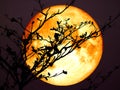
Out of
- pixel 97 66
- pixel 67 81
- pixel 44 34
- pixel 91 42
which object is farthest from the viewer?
pixel 97 66

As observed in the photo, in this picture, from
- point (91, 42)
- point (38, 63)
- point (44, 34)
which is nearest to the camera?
point (38, 63)

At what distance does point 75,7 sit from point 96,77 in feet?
5.56

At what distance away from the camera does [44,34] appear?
20.8 feet

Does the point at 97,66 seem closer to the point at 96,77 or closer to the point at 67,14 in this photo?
the point at 96,77

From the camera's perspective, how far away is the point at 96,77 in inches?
300

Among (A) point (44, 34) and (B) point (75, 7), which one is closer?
(A) point (44, 34)

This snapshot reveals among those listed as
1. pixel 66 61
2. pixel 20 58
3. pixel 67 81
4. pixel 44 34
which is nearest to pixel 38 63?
pixel 20 58

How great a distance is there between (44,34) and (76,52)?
939mm

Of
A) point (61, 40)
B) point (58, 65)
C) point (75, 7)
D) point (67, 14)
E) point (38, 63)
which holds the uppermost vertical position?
point (75, 7)

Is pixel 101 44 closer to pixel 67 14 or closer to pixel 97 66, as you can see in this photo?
pixel 97 66

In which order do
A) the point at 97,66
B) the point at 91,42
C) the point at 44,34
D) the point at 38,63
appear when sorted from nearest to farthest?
1. the point at 38,63
2. the point at 44,34
3. the point at 91,42
4. the point at 97,66

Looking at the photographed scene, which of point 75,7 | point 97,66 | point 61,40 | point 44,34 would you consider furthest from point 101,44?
point 61,40

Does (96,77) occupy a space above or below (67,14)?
below

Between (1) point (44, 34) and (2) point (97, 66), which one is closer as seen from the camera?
(1) point (44, 34)
